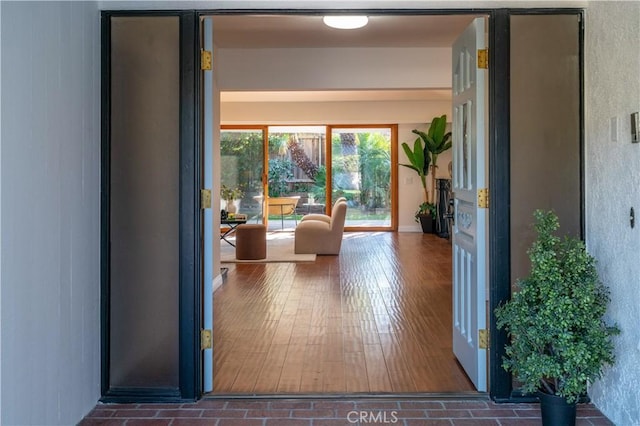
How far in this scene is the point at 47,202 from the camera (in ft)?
7.30

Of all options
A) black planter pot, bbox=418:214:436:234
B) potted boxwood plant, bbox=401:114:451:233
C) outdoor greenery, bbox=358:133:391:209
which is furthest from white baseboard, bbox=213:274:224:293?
outdoor greenery, bbox=358:133:391:209

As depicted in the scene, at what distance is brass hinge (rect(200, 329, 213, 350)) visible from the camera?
9.39 ft

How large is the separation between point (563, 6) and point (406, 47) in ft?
10.9

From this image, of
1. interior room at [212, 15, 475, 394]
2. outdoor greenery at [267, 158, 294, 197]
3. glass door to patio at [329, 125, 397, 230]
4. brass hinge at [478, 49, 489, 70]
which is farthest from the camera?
outdoor greenery at [267, 158, 294, 197]

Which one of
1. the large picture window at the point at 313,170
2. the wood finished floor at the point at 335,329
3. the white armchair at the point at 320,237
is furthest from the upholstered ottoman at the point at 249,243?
the large picture window at the point at 313,170

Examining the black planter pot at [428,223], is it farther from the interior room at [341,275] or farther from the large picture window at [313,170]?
the large picture window at [313,170]

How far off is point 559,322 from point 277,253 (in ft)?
21.6

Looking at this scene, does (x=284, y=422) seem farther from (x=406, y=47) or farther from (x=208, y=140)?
(x=406, y=47)

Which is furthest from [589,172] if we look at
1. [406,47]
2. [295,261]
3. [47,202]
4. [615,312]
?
[295,261]

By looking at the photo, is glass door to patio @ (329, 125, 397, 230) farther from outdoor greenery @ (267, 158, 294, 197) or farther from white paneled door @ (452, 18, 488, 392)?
white paneled door @ (452, 18, 488, 392)

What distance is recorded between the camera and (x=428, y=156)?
11594 mm

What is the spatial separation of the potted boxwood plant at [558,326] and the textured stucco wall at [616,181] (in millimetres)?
118

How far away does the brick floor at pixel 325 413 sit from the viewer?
8.45 ft

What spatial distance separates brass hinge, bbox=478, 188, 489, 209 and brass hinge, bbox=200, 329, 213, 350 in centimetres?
157
